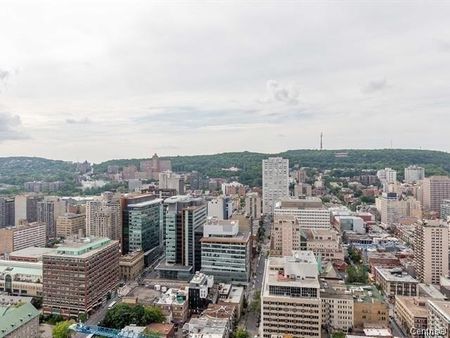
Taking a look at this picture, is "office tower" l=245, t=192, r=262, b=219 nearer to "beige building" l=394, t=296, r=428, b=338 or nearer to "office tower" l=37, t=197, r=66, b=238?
"office tower" l=37, t=197, r=66, b=238

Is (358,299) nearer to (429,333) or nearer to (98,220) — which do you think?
(429,333)

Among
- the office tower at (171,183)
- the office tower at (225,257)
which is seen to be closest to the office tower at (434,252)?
the office tower at (225,257)

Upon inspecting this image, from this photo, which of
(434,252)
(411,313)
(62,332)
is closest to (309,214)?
(434,252)

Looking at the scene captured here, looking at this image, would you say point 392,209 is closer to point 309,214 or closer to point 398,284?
point 309,214

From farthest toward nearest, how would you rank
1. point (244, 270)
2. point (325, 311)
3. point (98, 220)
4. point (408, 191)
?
point (408, 191), point (98, 220), point (244, 270), point (325, 311)

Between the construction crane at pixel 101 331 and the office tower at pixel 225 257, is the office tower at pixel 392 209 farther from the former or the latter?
the construction crane at pixel 101 331

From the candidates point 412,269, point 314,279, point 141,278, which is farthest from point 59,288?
point 412,269

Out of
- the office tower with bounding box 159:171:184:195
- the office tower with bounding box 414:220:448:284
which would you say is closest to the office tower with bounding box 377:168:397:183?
the office tower with bounding box 159:171:184:195
